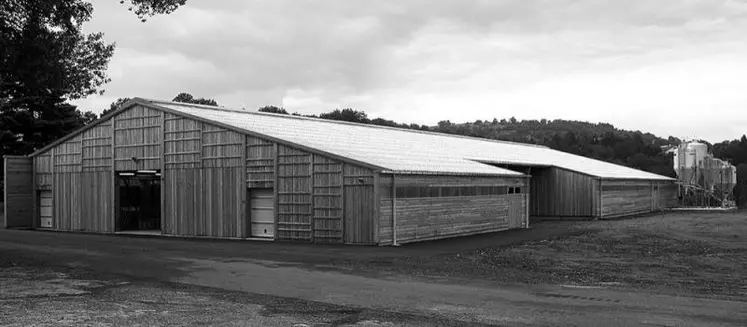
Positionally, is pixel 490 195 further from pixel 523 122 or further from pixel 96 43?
pixel 523 122

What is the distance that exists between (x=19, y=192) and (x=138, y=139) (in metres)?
9.96

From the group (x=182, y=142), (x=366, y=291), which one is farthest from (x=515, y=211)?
(x=366, y=291)

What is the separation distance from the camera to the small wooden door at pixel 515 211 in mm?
34719

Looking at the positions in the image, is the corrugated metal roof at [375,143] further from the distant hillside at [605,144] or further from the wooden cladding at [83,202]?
the distant hillside at [605,144]

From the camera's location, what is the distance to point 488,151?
150 feet

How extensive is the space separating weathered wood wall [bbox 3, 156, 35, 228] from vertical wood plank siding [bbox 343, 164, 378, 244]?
70.6 feet

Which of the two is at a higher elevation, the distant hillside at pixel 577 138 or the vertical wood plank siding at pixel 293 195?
the distant hillside at pixel 577 138

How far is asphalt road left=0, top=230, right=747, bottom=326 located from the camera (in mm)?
11406

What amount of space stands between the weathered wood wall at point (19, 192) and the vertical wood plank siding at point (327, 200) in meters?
20.1

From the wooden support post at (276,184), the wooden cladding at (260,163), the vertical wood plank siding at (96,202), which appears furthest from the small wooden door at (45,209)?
the wooden support post at (276,184)

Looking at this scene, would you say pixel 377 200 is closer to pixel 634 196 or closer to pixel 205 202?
pixel 205 202

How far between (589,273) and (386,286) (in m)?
5.61

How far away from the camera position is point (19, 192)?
39.1 m

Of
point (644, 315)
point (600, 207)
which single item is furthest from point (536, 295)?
point (600, 207)
